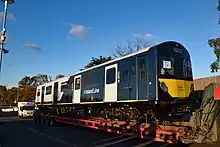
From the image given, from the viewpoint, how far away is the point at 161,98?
12062 millimetres

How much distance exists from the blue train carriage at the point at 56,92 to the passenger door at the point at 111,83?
6459mm

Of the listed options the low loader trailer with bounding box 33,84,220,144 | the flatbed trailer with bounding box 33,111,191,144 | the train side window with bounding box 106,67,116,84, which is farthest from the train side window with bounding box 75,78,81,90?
the low loader trailer with bounding box 33,84,220,144

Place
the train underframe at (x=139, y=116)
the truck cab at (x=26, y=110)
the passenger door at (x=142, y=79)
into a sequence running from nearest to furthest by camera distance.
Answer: the train underframe at (x=139, y=116) → the passenger door at (x=142, y=79) → the truck cab at (x=26, y=110)

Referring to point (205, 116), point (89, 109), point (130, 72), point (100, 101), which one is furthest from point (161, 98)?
point (89, 109)

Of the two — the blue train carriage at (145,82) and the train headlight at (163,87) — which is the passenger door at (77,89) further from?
the train headlight at (163,87)

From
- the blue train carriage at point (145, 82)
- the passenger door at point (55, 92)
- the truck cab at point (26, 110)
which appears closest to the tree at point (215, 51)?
the blue train carriage at point (145, 82)

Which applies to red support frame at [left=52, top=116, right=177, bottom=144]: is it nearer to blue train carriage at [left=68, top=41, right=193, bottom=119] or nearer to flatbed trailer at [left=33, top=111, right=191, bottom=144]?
flatbed trailer at [left=33, top=111, right=191, bottom=144]

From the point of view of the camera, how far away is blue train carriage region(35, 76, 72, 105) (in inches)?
902

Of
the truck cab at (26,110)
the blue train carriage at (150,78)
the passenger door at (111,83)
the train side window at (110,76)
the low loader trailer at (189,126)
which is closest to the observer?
the low loader trailer at (189,126)

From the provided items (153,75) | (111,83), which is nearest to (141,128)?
(153,75)

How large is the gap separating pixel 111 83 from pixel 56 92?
11.3m

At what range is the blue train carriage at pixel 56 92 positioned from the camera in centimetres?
2291

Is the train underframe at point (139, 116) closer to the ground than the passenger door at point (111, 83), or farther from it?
closer to the ground

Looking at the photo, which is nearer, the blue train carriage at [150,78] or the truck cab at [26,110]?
the blue train carriage at [150,78]
